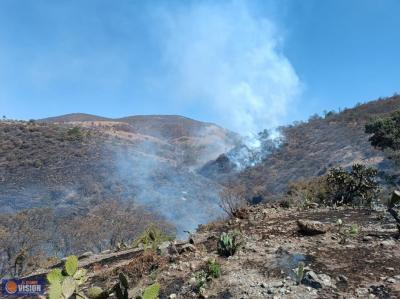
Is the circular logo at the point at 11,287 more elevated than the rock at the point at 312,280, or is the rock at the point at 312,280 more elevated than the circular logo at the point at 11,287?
the rock at the point at 312,280

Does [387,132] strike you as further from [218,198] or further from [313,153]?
[218,198]

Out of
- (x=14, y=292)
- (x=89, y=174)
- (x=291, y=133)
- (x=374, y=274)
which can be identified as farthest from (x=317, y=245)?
(x=291, y=133)

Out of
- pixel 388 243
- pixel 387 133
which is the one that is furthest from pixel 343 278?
pixel 387 133

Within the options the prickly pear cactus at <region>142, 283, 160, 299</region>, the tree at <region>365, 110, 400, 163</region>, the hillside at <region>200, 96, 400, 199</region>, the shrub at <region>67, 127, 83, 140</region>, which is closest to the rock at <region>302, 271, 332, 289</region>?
the prickly pear cactus at <region>142, 283, 160, 299</region>

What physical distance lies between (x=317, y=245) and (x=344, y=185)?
882 centimetres

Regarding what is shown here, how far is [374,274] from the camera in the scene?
677 centimetres

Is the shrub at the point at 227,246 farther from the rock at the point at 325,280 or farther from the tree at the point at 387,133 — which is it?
the tree at the point at 387,133

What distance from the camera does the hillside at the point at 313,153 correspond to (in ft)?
134

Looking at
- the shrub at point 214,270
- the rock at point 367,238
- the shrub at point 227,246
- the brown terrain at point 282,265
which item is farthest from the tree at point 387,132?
the shrub at point 214,270

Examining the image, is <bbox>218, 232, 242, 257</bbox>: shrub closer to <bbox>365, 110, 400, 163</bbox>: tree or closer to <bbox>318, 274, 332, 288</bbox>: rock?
<bbox>318, 274, 332, 288</bbox>: rock

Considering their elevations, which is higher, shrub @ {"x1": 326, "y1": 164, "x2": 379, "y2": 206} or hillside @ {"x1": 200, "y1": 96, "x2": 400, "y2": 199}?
hillside @ {"x1": 200, "y1": 96, "x2": 400, "y2": 199}

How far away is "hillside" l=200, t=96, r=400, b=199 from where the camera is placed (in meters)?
41.0

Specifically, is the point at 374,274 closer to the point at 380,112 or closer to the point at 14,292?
the point at 14,292

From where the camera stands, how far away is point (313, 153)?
47562 millimetres
